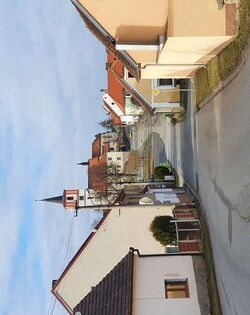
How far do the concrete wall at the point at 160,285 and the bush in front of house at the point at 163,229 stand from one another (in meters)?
1.76

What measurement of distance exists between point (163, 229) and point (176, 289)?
417 centimetres

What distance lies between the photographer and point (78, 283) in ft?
96.3

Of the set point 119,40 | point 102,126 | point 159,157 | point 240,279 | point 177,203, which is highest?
point 102,126

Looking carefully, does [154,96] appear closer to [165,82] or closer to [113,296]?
[165,82]

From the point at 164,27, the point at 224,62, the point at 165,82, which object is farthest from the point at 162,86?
the point at 224,62

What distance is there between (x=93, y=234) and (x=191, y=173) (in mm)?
8624

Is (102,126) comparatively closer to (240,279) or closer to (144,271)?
(144,271)

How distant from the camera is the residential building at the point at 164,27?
1836 centimetres

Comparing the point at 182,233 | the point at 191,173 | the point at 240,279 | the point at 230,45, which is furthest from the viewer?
the point at 191,173

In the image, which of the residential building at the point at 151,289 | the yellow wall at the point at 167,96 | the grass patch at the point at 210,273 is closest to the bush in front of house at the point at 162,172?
the yellow wall at the point at 167,96

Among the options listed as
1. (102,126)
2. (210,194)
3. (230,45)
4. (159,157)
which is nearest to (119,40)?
(230,45)

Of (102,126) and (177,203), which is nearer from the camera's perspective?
(177,203)

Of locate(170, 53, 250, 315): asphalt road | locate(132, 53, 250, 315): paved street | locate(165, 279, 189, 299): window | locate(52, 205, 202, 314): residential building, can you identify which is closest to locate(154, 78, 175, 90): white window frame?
locate(132, 53, 250, 315): paved street

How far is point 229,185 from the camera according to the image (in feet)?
60.6
